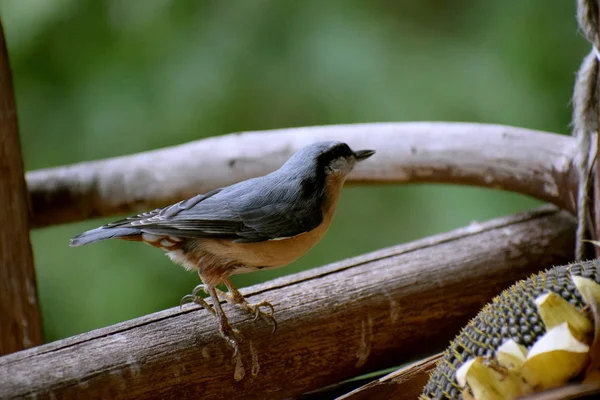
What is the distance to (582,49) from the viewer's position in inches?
76.8

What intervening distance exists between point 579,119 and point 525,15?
1.04 m

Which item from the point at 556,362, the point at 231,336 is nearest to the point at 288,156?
the point at 231,336

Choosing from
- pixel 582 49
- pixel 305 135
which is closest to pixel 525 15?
pixel 582 49

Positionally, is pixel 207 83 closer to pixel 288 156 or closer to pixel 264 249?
pixel 288 156

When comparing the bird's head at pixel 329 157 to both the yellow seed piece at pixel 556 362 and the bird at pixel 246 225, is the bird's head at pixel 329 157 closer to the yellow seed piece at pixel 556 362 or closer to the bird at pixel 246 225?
the bird at pixel 246 225

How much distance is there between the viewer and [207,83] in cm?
215

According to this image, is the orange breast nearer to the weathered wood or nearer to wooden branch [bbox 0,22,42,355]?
the weathered wood

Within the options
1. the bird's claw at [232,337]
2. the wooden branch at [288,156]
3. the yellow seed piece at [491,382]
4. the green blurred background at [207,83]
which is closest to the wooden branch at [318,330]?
the bird's claw at [232,337]

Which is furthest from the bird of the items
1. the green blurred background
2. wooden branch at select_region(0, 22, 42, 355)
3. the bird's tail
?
the green blurred background

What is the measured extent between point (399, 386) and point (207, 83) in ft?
4.68

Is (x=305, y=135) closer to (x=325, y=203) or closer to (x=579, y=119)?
(x=325, y=203)

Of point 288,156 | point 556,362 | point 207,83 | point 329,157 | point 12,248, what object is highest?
point 207,83

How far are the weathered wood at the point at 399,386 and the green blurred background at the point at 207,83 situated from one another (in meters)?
1.15

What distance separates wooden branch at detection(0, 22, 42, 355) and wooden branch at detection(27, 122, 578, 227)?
26cm
